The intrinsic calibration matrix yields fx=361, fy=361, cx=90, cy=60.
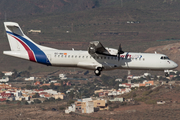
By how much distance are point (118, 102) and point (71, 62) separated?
112867mm

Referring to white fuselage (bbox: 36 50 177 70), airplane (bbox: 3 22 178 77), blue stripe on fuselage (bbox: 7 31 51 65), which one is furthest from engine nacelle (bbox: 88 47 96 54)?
blue stripe on fuselage (bbox: 7 31 51 65)

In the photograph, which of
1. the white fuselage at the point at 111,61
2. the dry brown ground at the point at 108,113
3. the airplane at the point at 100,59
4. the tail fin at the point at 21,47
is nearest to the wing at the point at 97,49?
the airplane at the point at 100,59

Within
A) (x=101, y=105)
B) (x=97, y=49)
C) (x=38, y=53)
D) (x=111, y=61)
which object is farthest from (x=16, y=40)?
(x=101, y=105)

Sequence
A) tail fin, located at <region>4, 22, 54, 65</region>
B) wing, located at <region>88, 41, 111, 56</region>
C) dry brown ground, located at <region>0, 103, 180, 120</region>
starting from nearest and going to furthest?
1. wing, located at <region>88, 41, 111, 56</region>
2. tail fin, located at <region>4, 22, 54, 65</region>
3. dry brown ground, located at <region>0, 103, 180, 120</region>

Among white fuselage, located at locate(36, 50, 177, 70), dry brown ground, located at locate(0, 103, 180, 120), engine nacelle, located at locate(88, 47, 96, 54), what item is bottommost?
dry brown ground, located at locate(0, 103, 180, 120)

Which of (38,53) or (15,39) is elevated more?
(15,39)

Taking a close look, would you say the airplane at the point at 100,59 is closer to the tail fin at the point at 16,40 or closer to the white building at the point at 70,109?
the tail fin at the point at 16,40

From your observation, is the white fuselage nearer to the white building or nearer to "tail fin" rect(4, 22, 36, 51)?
"tail fin" rect(4, 22, 36, 51)

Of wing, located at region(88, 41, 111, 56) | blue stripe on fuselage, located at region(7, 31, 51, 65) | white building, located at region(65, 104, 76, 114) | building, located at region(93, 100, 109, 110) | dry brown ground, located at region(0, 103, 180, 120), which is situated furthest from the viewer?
building, located at region(93, 100, 109, 110)

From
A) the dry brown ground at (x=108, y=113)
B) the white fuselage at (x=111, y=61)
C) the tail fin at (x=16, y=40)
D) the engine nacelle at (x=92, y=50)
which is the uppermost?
the tail fin at (x=16, y=40)

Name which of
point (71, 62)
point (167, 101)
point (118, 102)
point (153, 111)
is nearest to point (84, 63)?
point (71, 62)

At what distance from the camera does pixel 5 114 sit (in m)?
169

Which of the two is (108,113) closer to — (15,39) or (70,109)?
(70,109)

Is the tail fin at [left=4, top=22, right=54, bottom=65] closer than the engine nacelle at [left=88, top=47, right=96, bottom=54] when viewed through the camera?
No
